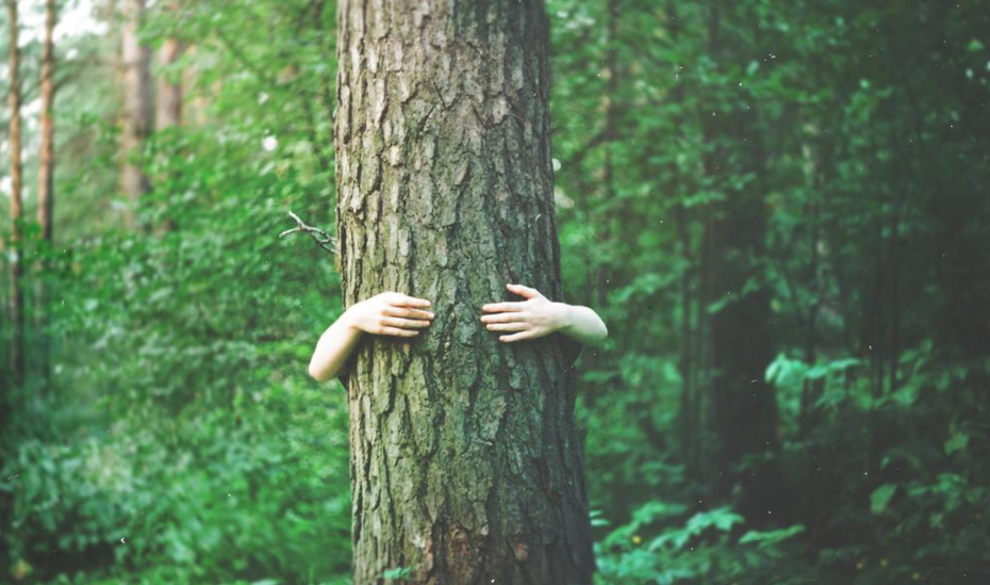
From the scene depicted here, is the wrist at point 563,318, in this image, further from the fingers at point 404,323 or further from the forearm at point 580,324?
the fingers at point 404,323

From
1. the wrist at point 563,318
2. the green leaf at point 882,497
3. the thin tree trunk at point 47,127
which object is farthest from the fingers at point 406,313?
A: the thin tree trunk at point 47,127

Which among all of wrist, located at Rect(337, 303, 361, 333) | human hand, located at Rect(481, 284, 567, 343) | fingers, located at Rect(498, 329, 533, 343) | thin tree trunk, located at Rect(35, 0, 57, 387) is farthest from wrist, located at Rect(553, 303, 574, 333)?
thin tree trunk, located at Rect(35, 0, 57, 387)

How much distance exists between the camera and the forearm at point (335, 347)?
2.55 meters

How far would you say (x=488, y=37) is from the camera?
257 centimetres

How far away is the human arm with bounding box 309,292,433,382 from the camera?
2430 mm

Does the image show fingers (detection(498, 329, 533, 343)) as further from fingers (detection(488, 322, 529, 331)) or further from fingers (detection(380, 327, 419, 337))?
fingers (detection(380, 327, 419, 337))

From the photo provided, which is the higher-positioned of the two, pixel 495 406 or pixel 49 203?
pixel 49 203

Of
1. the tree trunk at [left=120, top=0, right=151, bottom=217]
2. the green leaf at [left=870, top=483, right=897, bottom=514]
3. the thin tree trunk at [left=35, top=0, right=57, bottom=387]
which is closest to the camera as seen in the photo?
the green leaf at [left=870, top=483, right=897, bottom=514]

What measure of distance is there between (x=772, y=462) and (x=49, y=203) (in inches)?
341

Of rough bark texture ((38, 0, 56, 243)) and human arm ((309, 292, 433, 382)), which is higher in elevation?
rough bark texture ((38, 0, 56, 243))

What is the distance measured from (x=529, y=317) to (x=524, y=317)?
0.06ft

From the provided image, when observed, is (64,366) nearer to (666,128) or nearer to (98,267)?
(98,267)

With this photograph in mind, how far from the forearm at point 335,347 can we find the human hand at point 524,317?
0.46 m

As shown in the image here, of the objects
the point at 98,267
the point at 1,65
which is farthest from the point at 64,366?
the point at 1,65
